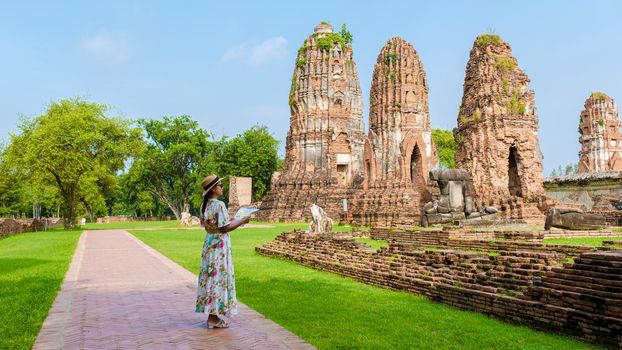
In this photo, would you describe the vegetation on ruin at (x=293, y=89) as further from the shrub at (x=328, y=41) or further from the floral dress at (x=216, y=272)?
the floral dress at (x=216, y=272)

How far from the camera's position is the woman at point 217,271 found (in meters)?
6.23

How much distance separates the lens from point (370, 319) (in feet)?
22.4

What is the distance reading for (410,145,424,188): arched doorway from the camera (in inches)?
1348

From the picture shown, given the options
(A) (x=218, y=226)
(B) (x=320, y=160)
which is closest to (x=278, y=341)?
(A) (x=218, y=226)

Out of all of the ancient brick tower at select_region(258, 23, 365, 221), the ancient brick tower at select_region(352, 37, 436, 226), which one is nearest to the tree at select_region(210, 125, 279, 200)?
the ancient brick tower at select_region(258, 23, 365, 221)

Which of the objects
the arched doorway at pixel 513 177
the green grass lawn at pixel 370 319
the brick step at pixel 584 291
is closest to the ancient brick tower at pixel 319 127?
the arched doorway at pixel 513 177

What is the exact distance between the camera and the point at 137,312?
723 centimetres

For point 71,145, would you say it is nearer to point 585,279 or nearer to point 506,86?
point 506,86

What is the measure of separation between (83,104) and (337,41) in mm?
21554

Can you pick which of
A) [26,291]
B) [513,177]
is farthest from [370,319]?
[513,177]

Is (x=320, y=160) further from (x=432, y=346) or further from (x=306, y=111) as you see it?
(x=432, y=346)

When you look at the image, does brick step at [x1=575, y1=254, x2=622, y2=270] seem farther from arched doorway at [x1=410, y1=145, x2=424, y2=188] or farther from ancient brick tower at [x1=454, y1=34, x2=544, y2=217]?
arched doorway at [x1=410, y1=145, x2=424, y2=188]

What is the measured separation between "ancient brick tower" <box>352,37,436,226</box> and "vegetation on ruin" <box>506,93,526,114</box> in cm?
851

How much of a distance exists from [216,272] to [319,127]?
133 feet
